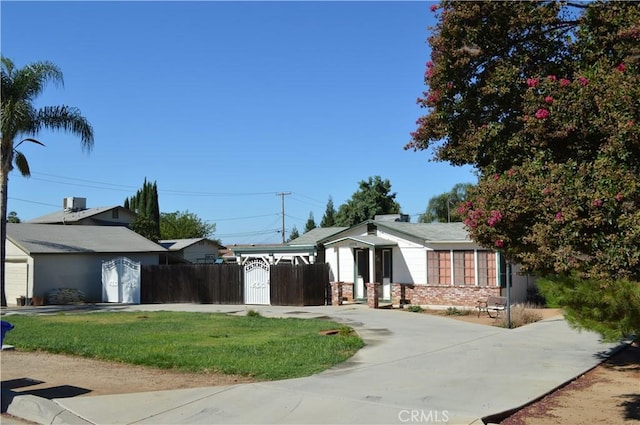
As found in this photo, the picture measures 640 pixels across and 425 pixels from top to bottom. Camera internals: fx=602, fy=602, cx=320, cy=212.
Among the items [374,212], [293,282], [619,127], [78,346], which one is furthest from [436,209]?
[619,127]

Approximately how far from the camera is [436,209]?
248 ft

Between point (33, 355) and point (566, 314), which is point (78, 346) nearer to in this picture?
point (33, 355)

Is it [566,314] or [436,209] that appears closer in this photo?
[566,314]

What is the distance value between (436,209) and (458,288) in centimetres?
5418

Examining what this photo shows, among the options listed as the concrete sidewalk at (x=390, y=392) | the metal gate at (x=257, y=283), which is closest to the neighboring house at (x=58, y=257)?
the metal gate at (x=257, y=283)

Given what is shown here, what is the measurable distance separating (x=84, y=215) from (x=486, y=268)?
34703mm

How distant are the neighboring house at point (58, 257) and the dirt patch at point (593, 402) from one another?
25912 mm

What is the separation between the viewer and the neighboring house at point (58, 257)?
29.0 metres

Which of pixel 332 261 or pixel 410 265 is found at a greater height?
pixel 332 261

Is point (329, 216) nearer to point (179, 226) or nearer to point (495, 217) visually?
point (179, 226)

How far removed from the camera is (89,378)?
962cm

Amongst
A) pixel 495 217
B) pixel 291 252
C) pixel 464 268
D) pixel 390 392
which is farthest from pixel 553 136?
pixel 291 252

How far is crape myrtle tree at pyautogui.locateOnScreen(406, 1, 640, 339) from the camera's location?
561cm

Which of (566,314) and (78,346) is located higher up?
(566,314)
